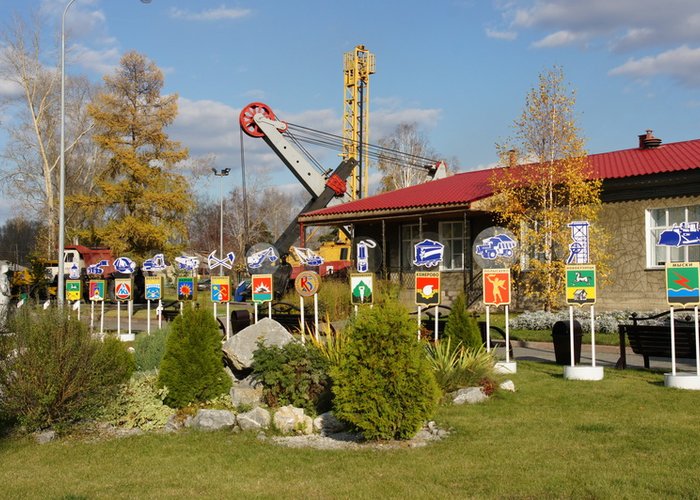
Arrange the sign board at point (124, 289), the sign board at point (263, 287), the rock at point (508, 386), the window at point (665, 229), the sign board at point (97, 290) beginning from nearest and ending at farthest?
the rock at point (508, 386) → the sign board at point (263, 287) → the sign board at point (124, 289) → the sign board at point (97, 290) → the window at point (665, 229)

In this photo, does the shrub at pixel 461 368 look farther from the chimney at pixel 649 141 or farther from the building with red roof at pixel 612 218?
the chimney at pixel 649 141

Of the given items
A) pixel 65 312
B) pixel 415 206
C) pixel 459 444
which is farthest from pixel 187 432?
pixel 415 206

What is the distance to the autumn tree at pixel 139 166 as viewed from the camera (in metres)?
33.3

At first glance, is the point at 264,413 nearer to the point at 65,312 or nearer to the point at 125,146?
the point at 65,312

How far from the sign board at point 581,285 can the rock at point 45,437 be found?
7.19m

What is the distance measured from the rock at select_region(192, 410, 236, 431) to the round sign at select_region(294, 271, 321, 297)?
13.8 feet

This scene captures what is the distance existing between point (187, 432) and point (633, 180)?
15.2 metres

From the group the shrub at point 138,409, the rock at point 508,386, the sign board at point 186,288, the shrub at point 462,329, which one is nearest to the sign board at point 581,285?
the shrub at point 462,329

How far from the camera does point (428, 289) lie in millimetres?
12383

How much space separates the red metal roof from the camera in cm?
2019

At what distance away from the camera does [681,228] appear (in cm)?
1358

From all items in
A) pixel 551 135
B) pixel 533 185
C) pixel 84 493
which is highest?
pixel 551 135

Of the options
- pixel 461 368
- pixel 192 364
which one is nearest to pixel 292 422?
pixel 192 364

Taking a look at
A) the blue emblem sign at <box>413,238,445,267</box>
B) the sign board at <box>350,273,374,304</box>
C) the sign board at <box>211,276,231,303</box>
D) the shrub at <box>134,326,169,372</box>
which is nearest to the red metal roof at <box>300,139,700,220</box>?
the blue emblem sign at <box>413,238,445,267</box>
